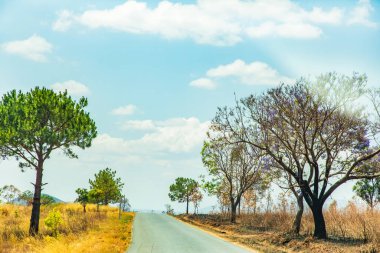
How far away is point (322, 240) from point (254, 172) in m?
22.7

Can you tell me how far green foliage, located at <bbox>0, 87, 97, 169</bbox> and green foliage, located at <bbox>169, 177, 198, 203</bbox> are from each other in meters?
58.1

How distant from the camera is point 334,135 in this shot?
22.6 metres

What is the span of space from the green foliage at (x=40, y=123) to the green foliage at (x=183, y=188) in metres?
58.1

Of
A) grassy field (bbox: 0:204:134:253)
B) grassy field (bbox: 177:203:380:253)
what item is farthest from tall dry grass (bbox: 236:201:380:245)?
grassy field (bbox: 0:204:134:253)

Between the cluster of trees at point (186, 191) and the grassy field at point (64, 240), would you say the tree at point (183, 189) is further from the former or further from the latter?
the grassy field at point (64, 240)

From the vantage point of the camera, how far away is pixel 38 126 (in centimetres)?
2819

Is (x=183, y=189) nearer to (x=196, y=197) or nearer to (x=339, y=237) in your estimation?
(x=196, y=197)

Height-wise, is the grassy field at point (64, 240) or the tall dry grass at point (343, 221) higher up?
the tall dry grass at point (343, 221)

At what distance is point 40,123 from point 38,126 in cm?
49

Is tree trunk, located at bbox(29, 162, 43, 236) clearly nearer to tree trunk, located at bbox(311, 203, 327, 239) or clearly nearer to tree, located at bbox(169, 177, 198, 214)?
tree trunk, located at bbox(311, 203, 327, 239)

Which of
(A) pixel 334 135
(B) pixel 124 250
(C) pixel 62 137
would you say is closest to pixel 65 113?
(C) pixel 62 137

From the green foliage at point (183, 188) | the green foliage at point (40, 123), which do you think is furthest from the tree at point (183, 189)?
the green foliage at point (40, 123)

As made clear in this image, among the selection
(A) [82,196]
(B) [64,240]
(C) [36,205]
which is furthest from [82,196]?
(B) [64,240]

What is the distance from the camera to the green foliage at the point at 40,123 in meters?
27.0
